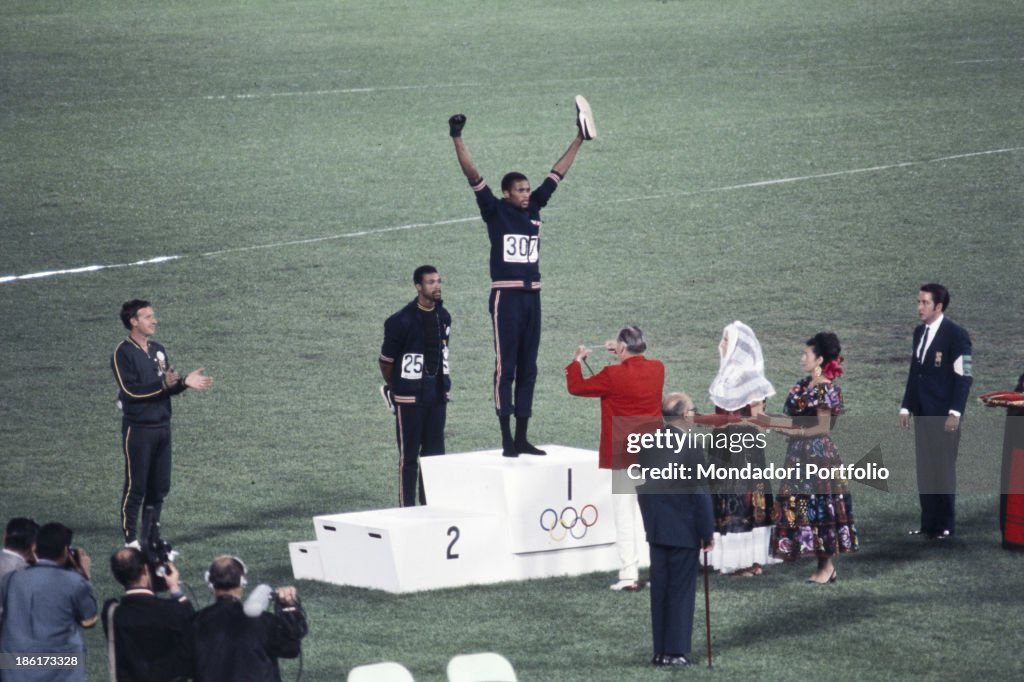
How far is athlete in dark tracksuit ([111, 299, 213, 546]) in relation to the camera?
15.2 m

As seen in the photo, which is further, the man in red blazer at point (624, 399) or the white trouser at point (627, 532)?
the white trouser at point (627, 532)

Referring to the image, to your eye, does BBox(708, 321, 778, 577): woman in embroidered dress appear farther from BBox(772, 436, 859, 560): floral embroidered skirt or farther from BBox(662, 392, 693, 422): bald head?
BBox(662, 392, 693, 422): bald head

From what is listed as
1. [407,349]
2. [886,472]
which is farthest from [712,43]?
[407,349]

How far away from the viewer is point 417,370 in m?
16.0

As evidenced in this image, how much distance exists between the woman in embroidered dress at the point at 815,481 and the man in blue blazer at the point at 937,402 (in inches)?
70.7

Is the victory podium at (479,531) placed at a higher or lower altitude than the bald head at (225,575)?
lower

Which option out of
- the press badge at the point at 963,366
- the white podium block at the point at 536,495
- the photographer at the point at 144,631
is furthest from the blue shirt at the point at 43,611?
the press badge at the point at 963,366

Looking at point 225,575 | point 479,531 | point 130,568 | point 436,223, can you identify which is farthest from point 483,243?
point 225,575

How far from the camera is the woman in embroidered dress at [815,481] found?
14062 mm

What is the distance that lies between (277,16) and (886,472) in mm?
27260

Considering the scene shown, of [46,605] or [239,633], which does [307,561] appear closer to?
[46,605]

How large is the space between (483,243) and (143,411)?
1358cm

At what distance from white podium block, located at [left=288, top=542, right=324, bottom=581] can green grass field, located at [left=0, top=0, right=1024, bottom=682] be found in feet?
0.64

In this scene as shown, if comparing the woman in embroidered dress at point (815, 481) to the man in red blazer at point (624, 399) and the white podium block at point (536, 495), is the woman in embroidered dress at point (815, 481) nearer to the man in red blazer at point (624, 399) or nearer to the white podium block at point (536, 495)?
the man in red blazer at point (624, 399)
